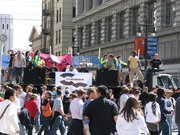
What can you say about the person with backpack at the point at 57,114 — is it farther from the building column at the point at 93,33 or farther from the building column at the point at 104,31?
the building column at the point at 93,33

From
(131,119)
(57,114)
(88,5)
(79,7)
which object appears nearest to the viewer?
(131,119)

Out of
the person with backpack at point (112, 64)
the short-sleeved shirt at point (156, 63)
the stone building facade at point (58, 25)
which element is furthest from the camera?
the stone building facade at point (58, 25)

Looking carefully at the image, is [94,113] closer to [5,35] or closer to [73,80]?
[73,80]

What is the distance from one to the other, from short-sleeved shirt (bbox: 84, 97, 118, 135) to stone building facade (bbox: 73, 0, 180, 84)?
35.3 meters

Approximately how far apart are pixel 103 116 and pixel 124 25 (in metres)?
48.7

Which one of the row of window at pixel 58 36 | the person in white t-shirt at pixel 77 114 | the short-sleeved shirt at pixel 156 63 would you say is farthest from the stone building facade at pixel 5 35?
the row of window at pixel 58 36

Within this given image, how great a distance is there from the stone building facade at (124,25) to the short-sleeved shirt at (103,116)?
35251 millimetres

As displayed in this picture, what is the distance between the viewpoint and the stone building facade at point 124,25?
48875 millimetres

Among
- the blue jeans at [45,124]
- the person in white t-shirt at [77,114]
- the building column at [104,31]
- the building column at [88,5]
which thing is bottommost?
the blue jeans at [45,124]

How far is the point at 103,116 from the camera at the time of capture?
12055mm

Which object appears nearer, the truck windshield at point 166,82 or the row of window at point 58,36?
the truck windshield at point 166,82

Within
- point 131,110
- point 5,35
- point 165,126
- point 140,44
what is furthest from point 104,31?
point 131,110

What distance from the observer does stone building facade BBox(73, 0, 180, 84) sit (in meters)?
48.9

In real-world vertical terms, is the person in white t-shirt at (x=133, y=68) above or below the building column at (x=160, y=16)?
below
